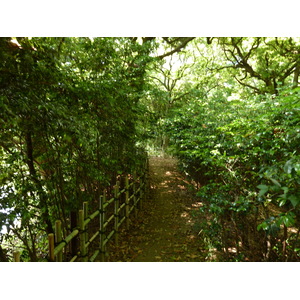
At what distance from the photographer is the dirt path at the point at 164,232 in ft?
10.0

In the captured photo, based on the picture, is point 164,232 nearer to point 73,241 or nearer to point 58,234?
point 73,241

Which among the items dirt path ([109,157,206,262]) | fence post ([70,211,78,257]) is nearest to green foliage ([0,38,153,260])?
→ fence post ([70,211,78,257])

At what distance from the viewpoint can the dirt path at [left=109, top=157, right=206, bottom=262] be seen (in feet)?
10.0

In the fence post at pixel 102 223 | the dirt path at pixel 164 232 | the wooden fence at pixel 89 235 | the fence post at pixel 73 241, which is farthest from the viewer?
the dirt path at pixel 164 232

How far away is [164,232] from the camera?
3801mm

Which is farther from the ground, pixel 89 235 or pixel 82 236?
pixel 82 236

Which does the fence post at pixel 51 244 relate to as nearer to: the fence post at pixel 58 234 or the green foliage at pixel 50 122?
the fence post at pixel 58 234

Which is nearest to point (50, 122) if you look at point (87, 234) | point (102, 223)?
point (87, 234)

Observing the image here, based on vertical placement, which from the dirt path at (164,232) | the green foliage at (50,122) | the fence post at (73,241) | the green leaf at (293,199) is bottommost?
the dirt path at (164,232)

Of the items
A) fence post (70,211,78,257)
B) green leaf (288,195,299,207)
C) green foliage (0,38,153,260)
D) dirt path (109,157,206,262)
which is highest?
green foliage (0,38,153,260)

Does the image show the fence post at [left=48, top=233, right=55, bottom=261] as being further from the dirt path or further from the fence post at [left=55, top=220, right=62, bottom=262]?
the dirt path

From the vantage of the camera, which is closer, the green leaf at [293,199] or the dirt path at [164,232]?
the green leaf at [293,199]

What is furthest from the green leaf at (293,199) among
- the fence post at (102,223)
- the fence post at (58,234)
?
the fence post at (102,223)

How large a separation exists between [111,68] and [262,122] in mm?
1957
